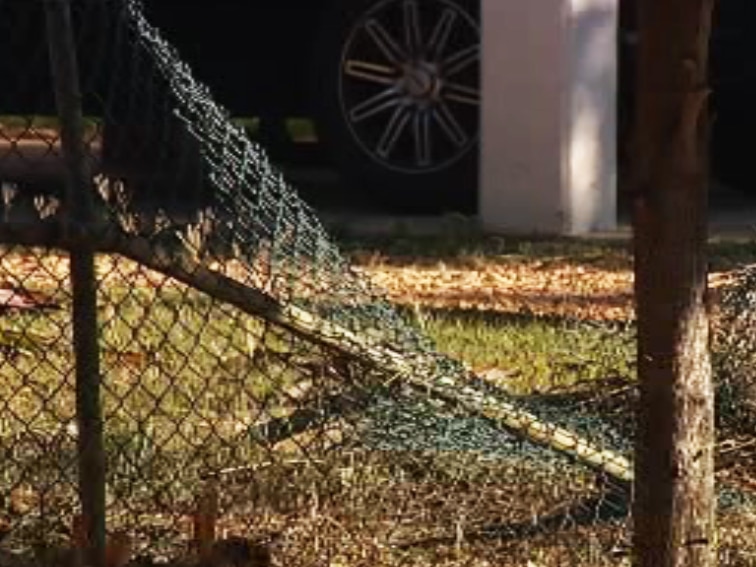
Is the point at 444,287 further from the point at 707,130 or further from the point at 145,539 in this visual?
the point at 707,130

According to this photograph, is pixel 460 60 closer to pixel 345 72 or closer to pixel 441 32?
pixel 441 32

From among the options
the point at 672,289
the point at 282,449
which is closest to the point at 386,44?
the point at 282,449

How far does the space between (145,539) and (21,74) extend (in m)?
4.67

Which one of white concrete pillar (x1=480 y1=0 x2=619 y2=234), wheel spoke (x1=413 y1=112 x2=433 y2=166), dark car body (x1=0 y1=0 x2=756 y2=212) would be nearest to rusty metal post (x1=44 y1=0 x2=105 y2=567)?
dark car body (x1=0 y1=0 x2=756 y2=212)

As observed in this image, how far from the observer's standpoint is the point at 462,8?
11000mm

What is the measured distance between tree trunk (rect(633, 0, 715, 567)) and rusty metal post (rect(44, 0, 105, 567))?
1062 mm

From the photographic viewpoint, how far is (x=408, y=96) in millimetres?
11023

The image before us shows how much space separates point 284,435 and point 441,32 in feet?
19.5

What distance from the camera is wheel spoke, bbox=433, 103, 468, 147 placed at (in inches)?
433

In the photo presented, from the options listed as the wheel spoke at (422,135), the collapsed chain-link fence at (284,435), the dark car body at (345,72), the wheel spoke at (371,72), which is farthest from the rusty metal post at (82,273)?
the wheel spoke at (371,72)

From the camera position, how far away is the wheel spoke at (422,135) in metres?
11.0

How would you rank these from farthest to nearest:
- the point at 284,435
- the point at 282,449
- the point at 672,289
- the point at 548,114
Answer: the point at 548,114 < the point at 282,449 < the point at 284,435 < the point at 672,289

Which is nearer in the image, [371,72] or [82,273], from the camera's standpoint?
[82,273]

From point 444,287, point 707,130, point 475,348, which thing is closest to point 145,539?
point 707,130
